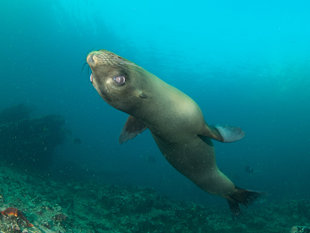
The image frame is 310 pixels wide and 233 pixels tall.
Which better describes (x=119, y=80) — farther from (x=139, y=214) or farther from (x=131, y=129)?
(x=139, y=214)

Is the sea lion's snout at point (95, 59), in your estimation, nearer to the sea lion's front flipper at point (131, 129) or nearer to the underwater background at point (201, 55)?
the sea lion's front flipper at point (131, 129)

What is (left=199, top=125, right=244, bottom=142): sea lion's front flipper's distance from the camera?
2.77 meters

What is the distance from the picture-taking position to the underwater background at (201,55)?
116 feet

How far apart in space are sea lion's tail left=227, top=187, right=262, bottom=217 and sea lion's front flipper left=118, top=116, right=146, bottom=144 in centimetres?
194

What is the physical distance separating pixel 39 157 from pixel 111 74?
1603 centimetres

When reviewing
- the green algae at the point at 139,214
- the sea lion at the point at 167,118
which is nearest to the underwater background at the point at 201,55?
the green algae at the point at 139,214

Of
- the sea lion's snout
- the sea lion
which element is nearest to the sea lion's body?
the sea lion

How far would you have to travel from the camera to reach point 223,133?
2906mm

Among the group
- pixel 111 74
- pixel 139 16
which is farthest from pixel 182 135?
pixel 139 16

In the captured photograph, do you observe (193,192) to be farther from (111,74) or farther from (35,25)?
(35,25)

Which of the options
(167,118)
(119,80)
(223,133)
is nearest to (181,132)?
(167,118)

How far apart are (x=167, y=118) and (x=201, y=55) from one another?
48.5 meters

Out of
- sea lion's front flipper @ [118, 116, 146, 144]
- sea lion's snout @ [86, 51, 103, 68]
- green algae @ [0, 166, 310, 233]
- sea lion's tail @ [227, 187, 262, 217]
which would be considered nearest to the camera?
sea lion's snout @ [86, 51, 103, 68]

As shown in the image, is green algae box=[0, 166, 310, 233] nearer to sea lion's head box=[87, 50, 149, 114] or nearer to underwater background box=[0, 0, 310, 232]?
sea lion's head box=[87, 50, 149, 114]
